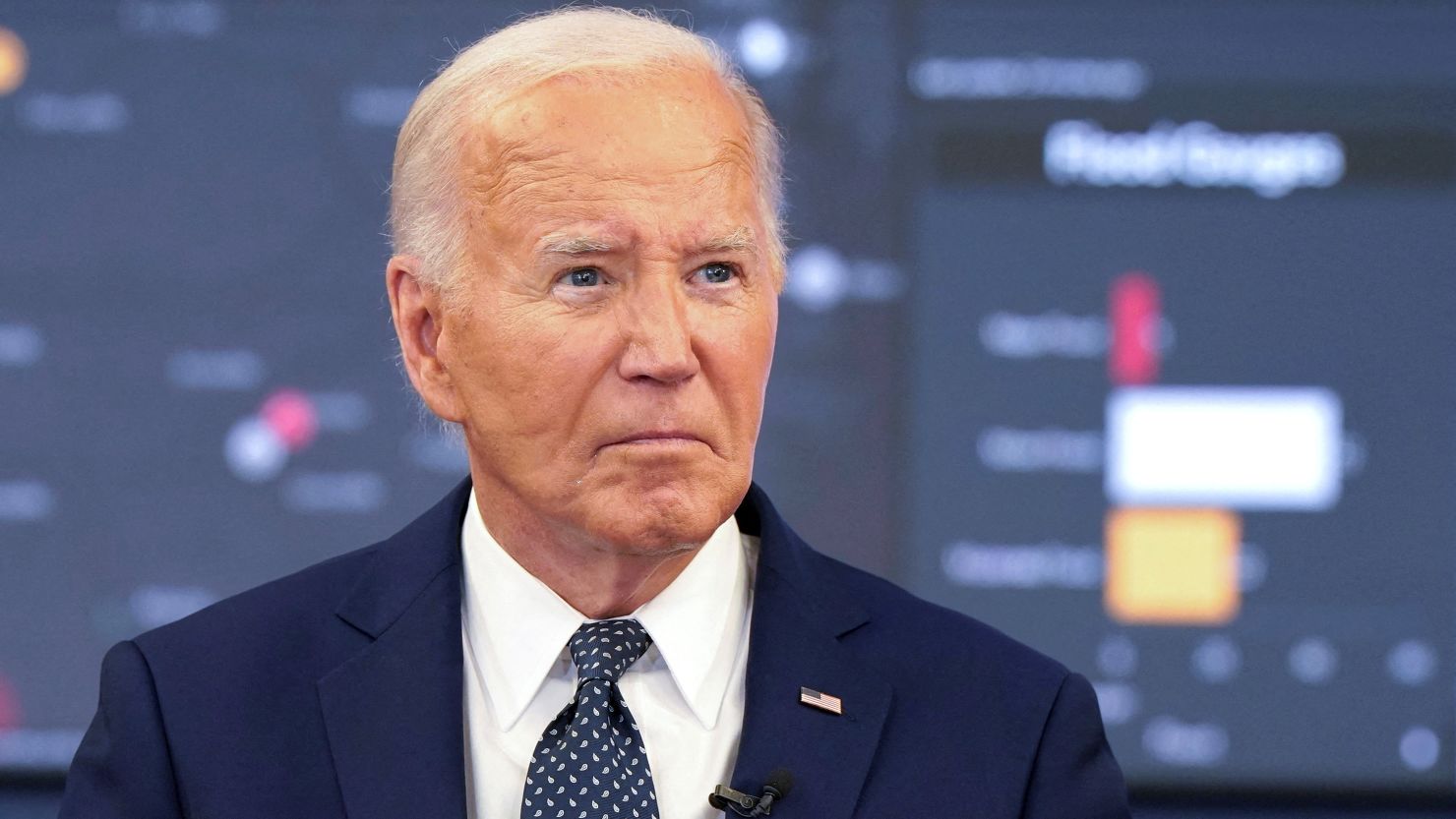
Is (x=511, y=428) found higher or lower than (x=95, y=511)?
lower

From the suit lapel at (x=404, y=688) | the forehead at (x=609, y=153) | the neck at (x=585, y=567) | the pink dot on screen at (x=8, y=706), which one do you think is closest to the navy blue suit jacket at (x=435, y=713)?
the suit lapel at (x=404, y=688)

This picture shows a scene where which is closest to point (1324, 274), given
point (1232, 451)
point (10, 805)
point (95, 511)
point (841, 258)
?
point (1232, 451)

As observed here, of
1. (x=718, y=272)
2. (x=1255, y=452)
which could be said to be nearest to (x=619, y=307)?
(x=718, y=272)

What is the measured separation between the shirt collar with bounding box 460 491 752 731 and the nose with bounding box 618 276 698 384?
0.78 ft

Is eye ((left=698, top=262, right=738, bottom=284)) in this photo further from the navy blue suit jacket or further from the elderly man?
the navy blue suit jacket

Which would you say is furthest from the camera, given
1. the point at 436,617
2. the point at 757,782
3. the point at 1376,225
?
the point at 1376,225

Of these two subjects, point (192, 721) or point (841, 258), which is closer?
point (192, 721)

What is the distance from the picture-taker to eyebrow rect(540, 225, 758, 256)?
195 cm

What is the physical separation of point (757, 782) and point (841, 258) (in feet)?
6.95

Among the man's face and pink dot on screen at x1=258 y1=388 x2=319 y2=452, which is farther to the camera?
pink dot on screen at x1=258 y1=388 x2=319 y2=452

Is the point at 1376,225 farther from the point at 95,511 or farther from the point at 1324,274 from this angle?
the point at 95,511

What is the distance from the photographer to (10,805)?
397cm

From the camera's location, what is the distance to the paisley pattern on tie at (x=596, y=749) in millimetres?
1939

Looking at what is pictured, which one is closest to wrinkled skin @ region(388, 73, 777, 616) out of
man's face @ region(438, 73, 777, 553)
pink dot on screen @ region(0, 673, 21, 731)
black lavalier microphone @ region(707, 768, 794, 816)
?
man's face @ region(438, 73, 777, 553)
